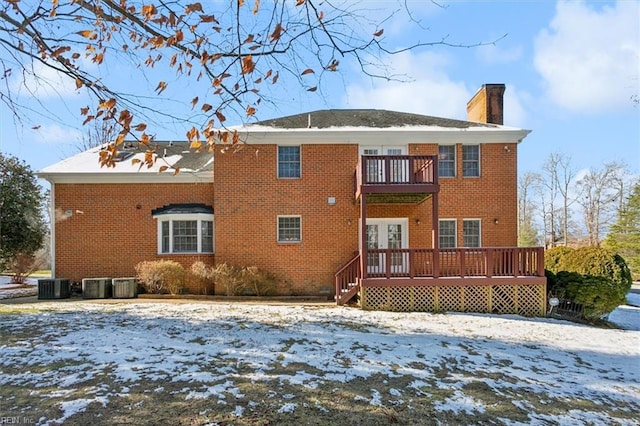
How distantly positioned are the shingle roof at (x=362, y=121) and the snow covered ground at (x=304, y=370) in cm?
786

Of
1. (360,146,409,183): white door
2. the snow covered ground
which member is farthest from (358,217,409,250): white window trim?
the snow covered ground

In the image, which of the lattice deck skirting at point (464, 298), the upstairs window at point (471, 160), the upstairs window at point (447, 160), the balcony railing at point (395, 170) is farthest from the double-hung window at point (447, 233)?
the balcony railing at point (395, 170)

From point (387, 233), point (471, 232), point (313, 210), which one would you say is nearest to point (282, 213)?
point (313, 210)

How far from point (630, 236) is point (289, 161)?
3070 cm

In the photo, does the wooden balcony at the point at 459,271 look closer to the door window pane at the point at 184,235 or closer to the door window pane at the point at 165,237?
the door window pane at the point at 184,235

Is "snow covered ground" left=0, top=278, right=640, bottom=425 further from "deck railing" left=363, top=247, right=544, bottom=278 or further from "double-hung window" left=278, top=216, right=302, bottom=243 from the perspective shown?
"double-hung window" left=278, top=216, right=302, bottom=243

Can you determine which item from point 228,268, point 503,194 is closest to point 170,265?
point 228,268

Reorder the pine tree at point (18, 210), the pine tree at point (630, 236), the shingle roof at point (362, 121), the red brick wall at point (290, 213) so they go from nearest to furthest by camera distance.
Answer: the red brick wall at point (290, 213), the shingle roof at point (362, 121), the pine tree at point (18, 210), the pine tree at point (630, 236)

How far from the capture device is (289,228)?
1418 centimetres

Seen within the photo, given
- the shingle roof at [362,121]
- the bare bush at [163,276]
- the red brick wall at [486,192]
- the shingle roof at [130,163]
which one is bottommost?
the bare bush at [163,276]

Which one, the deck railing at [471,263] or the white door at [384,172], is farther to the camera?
the white door at [384,172]

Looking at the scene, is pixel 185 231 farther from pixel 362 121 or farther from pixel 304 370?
pixel 304 370

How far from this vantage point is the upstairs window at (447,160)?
47.2ft

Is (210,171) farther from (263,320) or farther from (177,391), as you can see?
(177,391)
